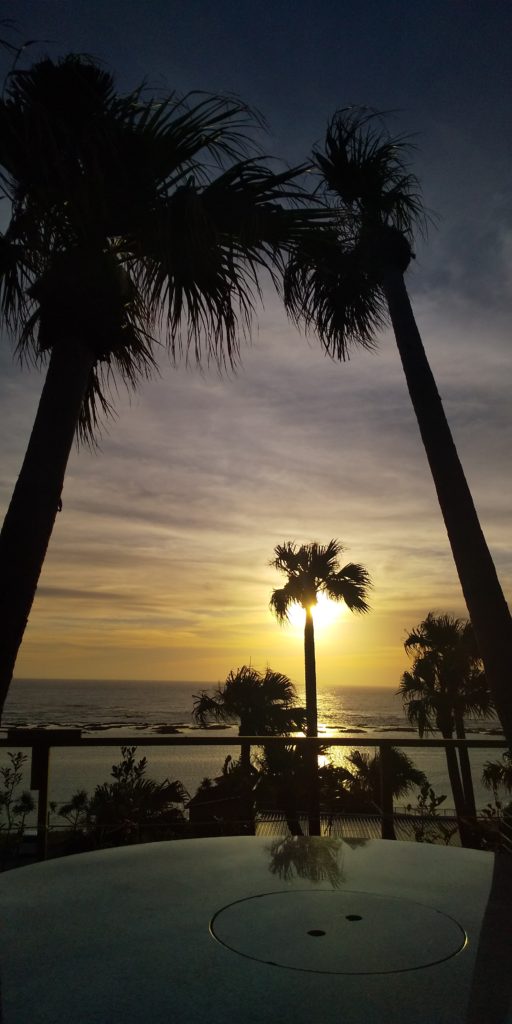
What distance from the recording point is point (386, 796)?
3.44 m

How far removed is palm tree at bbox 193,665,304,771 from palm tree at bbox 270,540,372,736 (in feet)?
13.5

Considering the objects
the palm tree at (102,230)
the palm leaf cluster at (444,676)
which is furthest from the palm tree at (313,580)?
the palm tree at (102,230)

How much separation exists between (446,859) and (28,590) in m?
1.80

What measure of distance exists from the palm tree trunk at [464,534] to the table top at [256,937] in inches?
37.6

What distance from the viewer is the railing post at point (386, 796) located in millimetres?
3374

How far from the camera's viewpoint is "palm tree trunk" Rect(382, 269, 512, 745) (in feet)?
10.2

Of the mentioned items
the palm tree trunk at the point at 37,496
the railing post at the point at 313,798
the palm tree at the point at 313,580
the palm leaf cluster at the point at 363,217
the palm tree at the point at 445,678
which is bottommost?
the railing post at the point at 313,798

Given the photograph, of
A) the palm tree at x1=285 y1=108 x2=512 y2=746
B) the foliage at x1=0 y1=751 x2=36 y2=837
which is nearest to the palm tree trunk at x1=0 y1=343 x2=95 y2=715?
the palm tree at x1=285 y1=108 x2=512 y2=746

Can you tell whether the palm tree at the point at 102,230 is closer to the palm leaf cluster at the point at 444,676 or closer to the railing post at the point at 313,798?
the railing post at the point at 313,798

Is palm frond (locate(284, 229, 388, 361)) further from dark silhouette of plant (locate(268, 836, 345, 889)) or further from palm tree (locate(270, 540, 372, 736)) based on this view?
palm tree (locate(270, 540, 372, 736))

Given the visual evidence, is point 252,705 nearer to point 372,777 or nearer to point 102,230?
point 372,777

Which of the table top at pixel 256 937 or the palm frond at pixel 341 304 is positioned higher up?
the palm frond at pixel 341 304

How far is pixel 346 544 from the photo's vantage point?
18.4m

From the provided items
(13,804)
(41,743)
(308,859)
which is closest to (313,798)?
(308,859)
